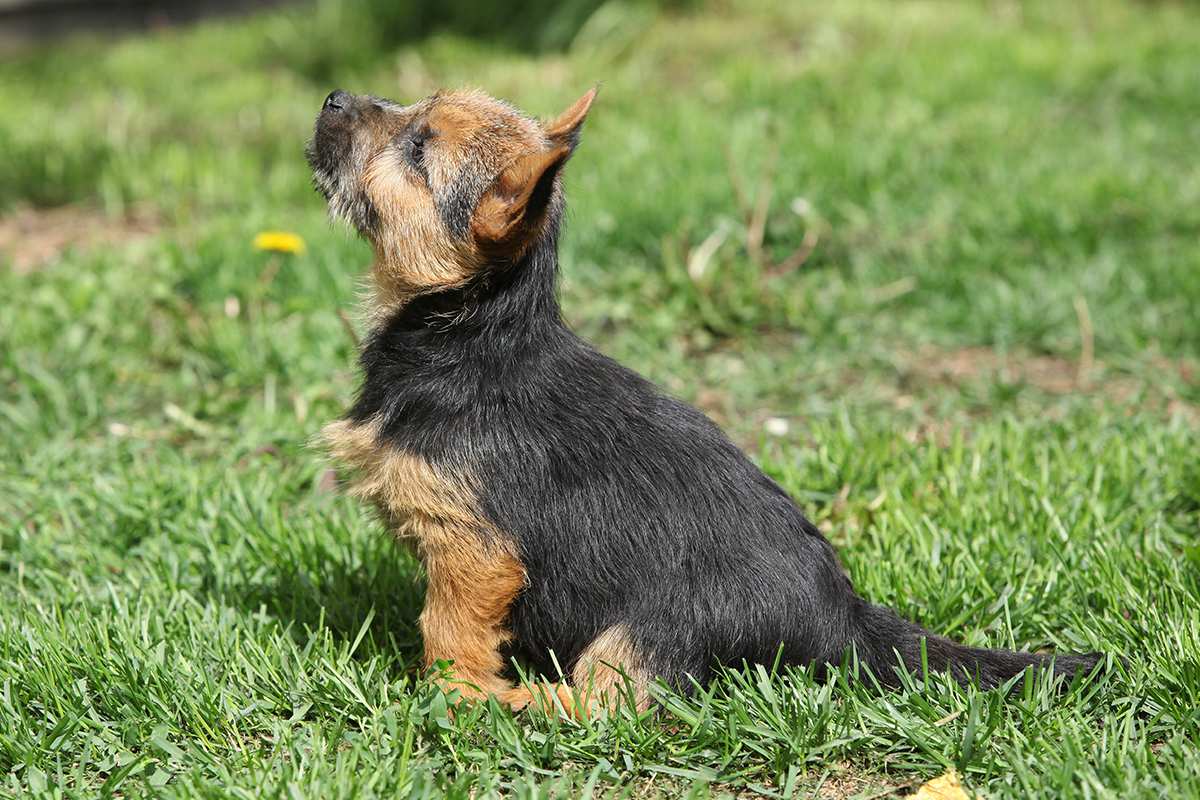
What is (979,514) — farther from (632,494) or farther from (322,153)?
(322,153)

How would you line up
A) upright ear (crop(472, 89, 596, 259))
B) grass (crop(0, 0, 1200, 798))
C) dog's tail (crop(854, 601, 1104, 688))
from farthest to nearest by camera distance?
dog's tail (crop(854, 601, 1104, 688)) → grass (crop(0, 0, 1200, 798)) → upright ear (crop(472, 89, 596, 259))

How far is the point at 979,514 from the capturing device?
3.94 metres

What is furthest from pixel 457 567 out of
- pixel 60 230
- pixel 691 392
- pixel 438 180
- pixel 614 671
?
pixel 60 230

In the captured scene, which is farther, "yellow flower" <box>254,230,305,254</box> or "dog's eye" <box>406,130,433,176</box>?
"yellow flower" <box>254,230,305,254</box>

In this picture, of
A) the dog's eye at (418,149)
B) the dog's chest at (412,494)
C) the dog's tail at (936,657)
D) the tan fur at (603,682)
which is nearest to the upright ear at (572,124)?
the dog's eye at (418,149)

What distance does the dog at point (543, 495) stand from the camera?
3.03m

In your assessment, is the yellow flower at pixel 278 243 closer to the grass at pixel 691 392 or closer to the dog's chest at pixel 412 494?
the grass at pixel 691 392

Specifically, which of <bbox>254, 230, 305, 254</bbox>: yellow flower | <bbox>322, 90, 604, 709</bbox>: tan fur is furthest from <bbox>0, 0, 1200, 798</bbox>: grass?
<bbox>254, 230, 305, 254</bbox>: yellow flower

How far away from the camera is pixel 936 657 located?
10.3 ft

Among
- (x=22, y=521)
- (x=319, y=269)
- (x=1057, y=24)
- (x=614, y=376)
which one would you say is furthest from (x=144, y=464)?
(x=1057, y=24)

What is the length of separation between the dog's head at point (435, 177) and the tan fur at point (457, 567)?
21.1 inches

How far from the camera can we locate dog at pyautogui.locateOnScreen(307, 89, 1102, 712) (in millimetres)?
3029

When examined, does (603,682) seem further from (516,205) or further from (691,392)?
(691,392)

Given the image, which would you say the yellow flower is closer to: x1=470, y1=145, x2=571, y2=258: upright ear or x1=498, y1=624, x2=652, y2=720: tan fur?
x1=470, y1=145, x2=571, y2=258: upright ear
